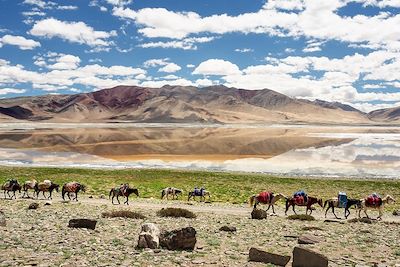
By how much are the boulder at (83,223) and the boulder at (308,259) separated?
925 cm

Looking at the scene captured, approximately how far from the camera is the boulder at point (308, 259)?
47.1 ft

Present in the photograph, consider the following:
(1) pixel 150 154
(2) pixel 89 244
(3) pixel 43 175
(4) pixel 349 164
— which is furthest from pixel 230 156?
(2) pixel 89 244

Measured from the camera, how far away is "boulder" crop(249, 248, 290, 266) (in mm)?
15320

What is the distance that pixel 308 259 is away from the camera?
47.8ft

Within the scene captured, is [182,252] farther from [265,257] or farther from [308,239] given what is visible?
[308,239]

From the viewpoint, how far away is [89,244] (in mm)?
16891

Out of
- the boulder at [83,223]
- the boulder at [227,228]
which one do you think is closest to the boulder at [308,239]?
the boulder at [227,228]

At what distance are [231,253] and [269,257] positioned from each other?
1.77 meters

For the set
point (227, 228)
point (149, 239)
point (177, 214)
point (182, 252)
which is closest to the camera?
point (182, 252)

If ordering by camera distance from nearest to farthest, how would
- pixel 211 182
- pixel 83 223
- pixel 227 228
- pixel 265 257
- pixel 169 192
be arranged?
1. pixel 265 257
2. pixel 83 223
3. pixel 227 228
4. pixel 169 192
5. pixel 211 182

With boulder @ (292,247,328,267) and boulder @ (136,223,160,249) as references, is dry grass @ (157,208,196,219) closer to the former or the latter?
boulder @ (136,223,160,249)

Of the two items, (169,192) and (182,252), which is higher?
(182,252)

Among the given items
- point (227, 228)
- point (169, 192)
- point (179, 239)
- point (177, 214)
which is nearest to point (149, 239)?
→ point (179, 239)

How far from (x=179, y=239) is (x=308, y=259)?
4745 millimetres
